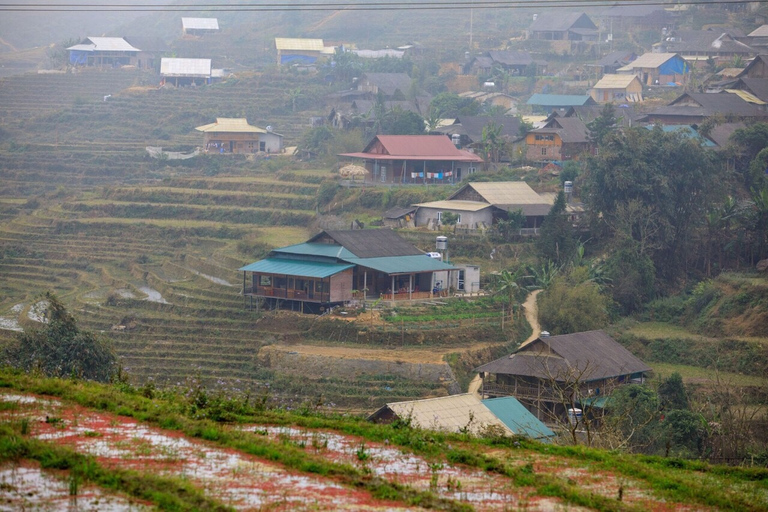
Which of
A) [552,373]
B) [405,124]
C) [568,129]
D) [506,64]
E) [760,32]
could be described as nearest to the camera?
[552,373]

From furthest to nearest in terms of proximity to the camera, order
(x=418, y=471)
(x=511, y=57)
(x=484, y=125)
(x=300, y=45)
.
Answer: (x=300, y=45), (x=511, y=57), (x=484, y=125), (x=418, y=471)

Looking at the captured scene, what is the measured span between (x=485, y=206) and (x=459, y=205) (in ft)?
3.36

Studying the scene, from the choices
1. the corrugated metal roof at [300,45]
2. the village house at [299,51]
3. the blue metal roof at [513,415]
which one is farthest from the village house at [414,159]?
the corrugated metal roof at [300,45]

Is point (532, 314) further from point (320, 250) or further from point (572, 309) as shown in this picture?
point (320, 250)

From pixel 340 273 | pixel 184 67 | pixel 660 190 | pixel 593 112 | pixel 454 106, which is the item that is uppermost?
pixel 184 67

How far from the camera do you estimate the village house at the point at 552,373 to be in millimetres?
27078

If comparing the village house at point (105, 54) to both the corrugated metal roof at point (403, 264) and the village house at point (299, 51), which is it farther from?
the corrugated metal roof at point (403, 264)

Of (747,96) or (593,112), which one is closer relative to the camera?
(747,96)

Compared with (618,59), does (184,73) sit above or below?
below

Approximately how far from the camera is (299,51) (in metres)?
67.1

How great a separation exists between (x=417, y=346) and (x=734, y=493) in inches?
687

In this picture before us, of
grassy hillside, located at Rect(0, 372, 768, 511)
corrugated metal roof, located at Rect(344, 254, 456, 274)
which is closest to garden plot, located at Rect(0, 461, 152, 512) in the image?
grassy hillside, located at Rect(0, 372, 768, 511)

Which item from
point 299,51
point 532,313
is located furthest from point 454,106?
point 532,313

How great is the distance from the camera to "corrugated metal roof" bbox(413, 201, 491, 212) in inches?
1489
